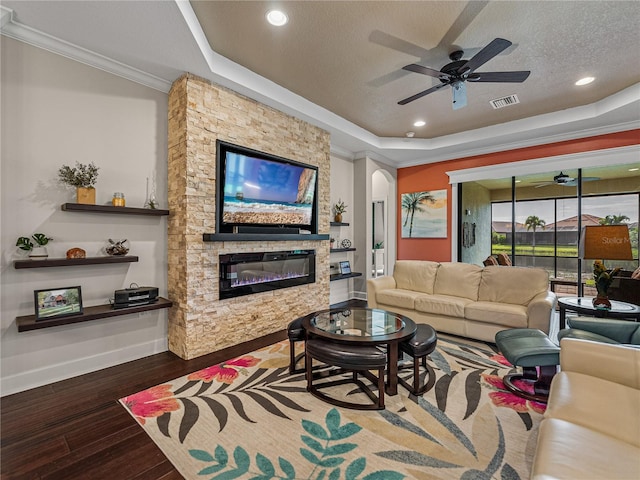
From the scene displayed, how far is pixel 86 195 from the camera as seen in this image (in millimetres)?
2701

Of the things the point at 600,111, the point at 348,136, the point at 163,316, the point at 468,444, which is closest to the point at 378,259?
the point at 348,136

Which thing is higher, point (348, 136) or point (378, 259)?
point (348, 136)

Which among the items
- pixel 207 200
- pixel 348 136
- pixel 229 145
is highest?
pixel 348 136

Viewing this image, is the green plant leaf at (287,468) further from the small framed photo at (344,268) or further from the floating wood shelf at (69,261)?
the small framed photo at (344,268)

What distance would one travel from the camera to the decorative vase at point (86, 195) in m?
2.68

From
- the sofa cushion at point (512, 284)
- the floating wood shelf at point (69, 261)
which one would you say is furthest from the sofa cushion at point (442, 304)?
the floating wood shelf at point (69, 261)

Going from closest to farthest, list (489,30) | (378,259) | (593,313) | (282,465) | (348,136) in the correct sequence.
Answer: (282,465) < (489,30) < (593,313) < (348,136) < (378,259)

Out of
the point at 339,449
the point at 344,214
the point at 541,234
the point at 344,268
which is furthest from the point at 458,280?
the point at 541,234

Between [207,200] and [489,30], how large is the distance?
10.6 feet

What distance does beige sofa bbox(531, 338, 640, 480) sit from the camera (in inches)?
43.3

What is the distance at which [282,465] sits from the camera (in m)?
1.67

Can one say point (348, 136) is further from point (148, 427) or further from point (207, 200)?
point (148, 427)

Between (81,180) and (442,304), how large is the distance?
4.17 metres

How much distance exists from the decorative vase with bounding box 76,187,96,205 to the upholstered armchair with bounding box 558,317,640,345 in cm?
434
